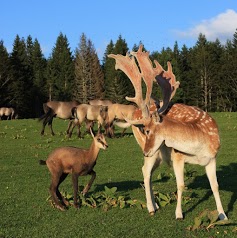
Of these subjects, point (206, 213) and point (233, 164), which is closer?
point (206, 213)

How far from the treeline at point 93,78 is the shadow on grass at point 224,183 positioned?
46.4m

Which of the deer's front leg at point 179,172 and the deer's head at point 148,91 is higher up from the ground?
the deer's head at point 148,91

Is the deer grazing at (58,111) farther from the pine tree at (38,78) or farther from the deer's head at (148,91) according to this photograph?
the pine tree at (38,78)

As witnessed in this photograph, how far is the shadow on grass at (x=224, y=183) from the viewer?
26.6ft

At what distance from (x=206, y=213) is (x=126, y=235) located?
118cm

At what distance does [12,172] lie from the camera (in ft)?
38.4

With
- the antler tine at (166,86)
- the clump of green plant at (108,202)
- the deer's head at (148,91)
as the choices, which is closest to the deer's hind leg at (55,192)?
the clump of green plant at (108,202)

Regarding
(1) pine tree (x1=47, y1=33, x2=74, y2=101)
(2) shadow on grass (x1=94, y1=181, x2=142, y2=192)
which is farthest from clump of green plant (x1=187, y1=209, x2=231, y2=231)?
(1) pine tree (x1=47, y1=33, x2=74, y2=101)

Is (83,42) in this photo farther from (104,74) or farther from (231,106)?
(231,106)

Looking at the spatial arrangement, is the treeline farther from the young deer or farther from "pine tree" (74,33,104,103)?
the young deer

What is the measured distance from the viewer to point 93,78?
A: 6494 cm

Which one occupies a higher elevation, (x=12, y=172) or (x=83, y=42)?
(x=83, y=42)

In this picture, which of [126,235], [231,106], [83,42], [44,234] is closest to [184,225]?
[126,235]

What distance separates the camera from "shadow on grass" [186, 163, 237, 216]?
8.11 metres
